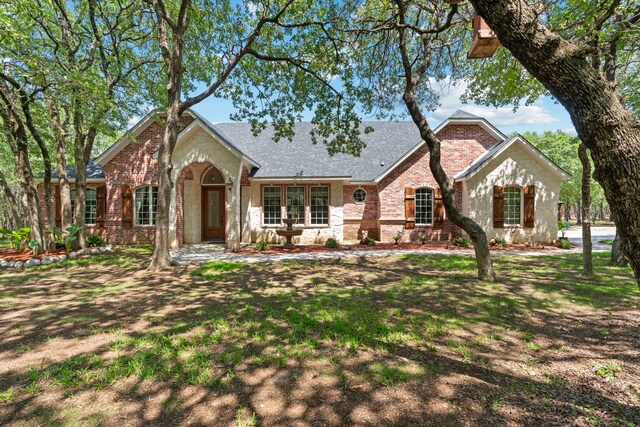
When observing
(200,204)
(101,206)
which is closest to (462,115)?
(200,204)

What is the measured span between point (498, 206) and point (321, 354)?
13758mm

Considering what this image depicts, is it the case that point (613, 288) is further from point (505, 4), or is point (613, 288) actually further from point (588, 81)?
point (505, 4)

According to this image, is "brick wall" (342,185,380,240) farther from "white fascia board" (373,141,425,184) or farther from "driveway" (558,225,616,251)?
"driveway" (558,225,616,251)

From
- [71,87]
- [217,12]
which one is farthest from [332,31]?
[71,87]

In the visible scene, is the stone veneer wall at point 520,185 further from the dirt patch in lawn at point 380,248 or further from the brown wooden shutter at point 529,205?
the dirt patch in lawn at point 380,248

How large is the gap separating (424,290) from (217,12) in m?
11.8

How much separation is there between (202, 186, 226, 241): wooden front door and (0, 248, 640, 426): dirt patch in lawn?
27.4ft

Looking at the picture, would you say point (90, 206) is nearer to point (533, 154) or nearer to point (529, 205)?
point (529, 205)

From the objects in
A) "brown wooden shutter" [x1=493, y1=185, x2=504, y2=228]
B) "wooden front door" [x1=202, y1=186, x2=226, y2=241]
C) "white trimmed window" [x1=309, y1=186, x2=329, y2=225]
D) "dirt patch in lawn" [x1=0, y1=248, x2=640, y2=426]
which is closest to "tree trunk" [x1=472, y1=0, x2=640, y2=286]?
"dirt patch in lawn" [x1=0, y1=248, x2=640, y2=426]

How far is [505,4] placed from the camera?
7.39ft

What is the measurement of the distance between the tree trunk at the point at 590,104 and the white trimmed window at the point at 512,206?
14505mm

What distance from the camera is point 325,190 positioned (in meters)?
15.1

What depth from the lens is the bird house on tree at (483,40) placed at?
3.50m

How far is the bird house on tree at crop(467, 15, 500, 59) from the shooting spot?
11.5 ft
